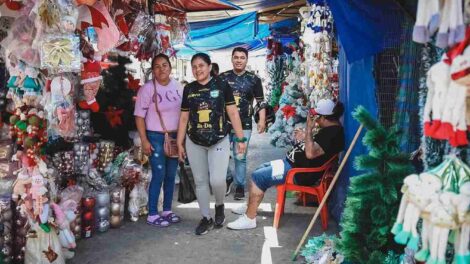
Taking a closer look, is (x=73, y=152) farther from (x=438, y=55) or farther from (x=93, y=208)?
(x=438, y=55)

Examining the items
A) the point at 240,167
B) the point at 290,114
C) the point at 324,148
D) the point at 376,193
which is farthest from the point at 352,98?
the point at 290,114

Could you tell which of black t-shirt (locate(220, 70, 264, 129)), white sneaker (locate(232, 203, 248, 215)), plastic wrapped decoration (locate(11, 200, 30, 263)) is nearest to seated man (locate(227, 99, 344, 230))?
white sneaker (locate(232, 203, 248, 215))

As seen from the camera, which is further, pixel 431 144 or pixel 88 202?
pixel 88 202

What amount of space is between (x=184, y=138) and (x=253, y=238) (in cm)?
113

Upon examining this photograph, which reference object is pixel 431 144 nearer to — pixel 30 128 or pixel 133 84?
pixel 30 128

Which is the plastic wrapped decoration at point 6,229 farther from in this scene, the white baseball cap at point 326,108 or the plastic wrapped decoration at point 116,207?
the white baseball cap at point 326,108

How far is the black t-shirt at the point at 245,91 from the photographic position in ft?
17.3

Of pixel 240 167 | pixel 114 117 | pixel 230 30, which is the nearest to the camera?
pixel 114 117

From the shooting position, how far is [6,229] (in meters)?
3.37

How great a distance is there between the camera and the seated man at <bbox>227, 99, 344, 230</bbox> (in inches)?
163

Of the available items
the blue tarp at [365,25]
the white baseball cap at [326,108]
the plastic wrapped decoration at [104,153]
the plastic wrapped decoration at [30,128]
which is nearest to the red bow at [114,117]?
the plastic wrapped decoration at [104,153]

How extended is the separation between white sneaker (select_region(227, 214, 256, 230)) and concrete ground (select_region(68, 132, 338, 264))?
0.18 ft

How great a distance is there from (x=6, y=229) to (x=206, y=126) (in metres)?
1.78

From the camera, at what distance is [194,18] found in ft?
26.1
